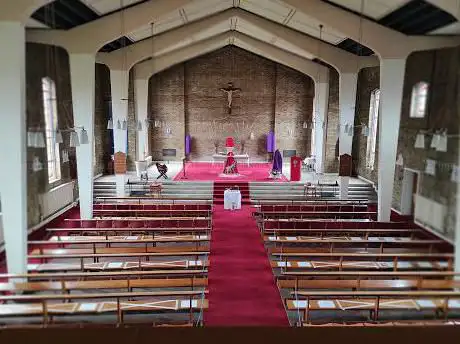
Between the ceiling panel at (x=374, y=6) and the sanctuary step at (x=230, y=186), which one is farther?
the sanctuary step at (x=230, y=186)

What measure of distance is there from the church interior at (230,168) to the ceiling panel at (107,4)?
0.06 meters

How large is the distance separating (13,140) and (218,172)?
14483 mm

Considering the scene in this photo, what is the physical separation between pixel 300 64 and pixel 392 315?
14.8m

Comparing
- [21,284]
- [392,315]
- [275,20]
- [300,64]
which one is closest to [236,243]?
[392,315]

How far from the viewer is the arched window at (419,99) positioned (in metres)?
3.51

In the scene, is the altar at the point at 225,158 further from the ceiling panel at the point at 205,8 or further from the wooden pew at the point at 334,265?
the wooden pew at the point at 334,265

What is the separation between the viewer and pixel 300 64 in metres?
19.0

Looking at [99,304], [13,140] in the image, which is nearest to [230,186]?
[99,304]

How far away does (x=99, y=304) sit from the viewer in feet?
17.7

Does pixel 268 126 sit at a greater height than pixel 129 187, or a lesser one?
greater

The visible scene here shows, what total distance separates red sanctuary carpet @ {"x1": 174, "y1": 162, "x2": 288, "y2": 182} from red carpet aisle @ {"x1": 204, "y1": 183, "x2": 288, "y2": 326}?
19.9 ft

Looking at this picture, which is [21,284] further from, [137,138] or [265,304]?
[137,138]

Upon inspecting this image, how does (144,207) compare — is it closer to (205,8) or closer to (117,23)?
(117,23)

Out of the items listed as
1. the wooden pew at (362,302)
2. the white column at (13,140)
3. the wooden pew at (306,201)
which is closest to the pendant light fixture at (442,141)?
the wooden pew at (362,302)
